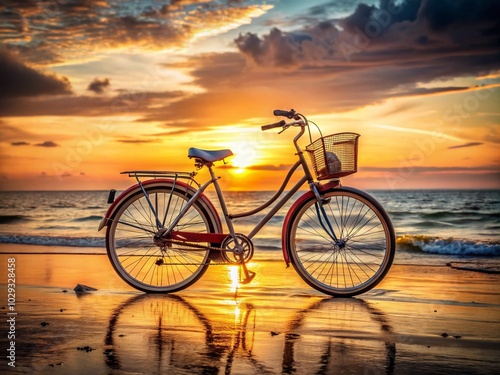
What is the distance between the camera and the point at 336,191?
18.4 ft

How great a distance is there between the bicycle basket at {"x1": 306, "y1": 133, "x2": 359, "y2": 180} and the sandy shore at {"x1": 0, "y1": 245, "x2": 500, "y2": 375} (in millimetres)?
1200

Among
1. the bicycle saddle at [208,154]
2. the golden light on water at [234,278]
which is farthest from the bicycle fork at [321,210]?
the golden light on water at [234,278]

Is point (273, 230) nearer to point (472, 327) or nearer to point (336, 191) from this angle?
point (336, 191)

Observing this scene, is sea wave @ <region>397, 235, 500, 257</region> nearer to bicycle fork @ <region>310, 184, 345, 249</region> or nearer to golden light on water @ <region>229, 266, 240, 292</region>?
golden light on water @ <region>229, 266, 240, 292</region>

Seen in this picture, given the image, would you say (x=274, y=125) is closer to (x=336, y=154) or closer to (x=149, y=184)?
(x=336, y=154)

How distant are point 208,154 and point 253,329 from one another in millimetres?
1947

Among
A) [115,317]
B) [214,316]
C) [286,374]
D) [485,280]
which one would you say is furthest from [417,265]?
[286,374]

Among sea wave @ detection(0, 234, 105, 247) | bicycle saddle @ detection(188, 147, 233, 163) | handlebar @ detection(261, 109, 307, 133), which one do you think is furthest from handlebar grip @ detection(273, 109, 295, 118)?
sea wave @ detection(0, 234, 105, 247)

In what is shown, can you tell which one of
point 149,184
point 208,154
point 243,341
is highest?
point 208,154

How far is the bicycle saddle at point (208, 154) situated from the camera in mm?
5527

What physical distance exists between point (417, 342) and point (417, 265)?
190 inches

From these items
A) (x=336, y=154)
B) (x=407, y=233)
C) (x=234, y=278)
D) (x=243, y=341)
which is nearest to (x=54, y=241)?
(x=234, y=278)

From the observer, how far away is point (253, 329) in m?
4.19

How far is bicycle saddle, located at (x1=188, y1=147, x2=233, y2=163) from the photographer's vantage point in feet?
18.1
